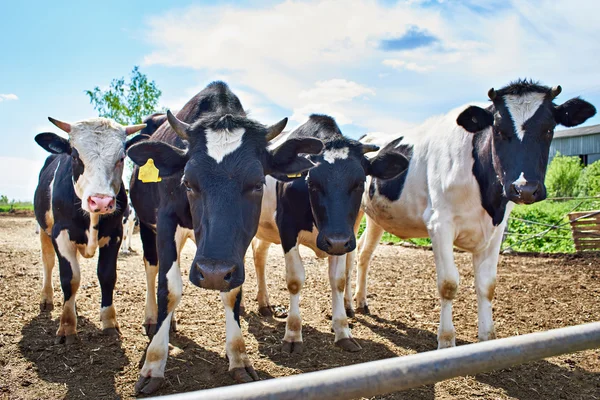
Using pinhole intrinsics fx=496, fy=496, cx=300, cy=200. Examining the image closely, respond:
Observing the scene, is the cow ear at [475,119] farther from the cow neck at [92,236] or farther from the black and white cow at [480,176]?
the cow neck at [92,236]

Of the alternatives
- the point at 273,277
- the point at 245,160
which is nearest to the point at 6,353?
A: the point at 245,160

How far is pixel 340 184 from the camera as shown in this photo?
4.75 meters

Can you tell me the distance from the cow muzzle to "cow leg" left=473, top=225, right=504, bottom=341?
386 cm

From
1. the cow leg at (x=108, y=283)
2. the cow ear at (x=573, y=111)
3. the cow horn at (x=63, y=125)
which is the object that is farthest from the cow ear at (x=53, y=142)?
the cow ear at (x=573, y=111)

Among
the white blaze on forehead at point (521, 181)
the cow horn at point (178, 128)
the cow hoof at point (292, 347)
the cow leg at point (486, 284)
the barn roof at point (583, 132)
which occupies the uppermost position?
the barn roof at point (583, 132)

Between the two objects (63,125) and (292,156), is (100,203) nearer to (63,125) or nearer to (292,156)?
(63,125)

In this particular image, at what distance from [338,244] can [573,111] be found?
277 cm

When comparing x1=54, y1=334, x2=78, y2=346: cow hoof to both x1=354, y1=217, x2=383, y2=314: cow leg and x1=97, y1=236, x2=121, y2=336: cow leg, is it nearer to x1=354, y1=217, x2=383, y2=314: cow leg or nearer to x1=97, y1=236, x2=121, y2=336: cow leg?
x1=97, y1=236, x2=121, y2=336: cow leg

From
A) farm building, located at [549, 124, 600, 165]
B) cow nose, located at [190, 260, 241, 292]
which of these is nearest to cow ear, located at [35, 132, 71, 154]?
cow nose, located at [190, 260, 241, 292]

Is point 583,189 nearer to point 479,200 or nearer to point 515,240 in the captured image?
point 515,240

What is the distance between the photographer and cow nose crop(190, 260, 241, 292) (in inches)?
124

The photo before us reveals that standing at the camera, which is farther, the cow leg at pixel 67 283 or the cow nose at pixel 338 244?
the cow leg at pixel 67 283

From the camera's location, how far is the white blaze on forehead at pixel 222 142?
12.1ft

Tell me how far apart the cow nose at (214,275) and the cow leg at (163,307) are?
97cm
